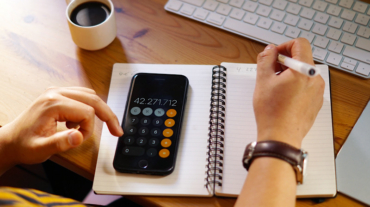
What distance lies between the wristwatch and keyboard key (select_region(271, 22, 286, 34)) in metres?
0.34

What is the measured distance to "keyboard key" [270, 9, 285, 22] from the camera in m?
0.74

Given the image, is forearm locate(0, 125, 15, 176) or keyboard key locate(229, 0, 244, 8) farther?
keyboard key locate(229, 0, 244, 8)

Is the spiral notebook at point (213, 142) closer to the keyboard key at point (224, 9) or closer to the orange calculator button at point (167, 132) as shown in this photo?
the orange calculator button at point (167, 132)

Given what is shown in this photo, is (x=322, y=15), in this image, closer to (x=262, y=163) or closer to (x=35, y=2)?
(x=262, y=163)

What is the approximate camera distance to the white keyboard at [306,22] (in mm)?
692

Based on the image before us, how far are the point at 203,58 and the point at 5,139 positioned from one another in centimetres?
44

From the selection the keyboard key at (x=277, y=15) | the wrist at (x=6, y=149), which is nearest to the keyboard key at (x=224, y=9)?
the keyboard key at (x=277, y=15)

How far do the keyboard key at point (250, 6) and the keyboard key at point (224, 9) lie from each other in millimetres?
40

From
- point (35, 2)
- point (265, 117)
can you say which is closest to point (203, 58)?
point (265, 117)

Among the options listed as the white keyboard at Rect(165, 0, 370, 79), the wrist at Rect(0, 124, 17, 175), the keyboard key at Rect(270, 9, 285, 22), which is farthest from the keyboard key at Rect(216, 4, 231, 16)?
the wrist at Rect(0, 124, 17, 175)

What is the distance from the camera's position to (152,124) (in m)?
0.62

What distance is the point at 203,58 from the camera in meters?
0.73

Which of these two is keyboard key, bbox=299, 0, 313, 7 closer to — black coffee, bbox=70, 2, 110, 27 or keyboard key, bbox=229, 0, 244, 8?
keyboard key, bbox=229, 0, 244, 8

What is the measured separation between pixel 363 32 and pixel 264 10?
23cm
